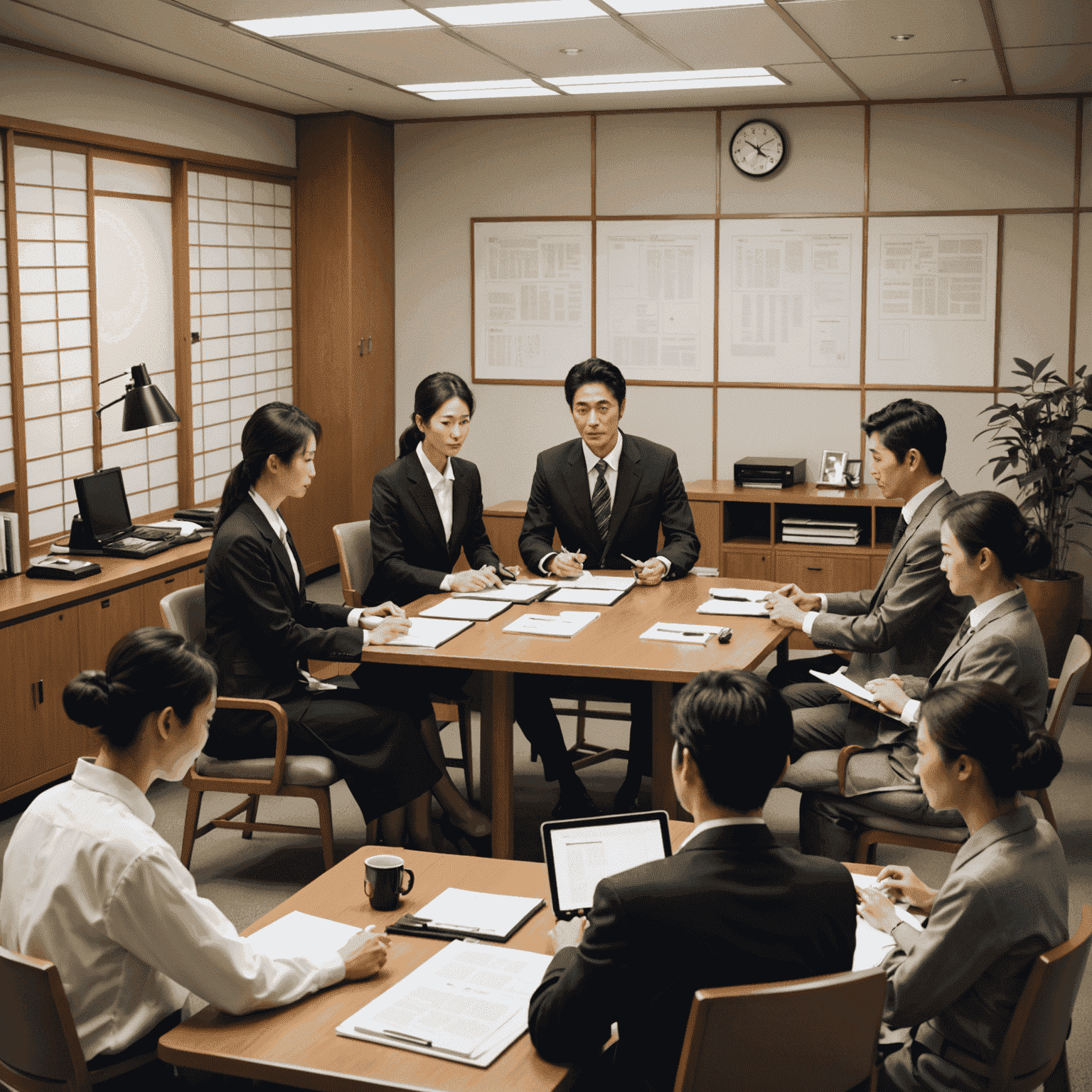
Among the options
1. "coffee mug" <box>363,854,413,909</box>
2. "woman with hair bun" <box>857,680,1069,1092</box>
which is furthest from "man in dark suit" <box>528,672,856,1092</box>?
"coffee mug" <box>363,854,413,909</box>

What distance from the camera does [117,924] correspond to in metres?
1.83

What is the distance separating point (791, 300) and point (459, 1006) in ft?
18.5

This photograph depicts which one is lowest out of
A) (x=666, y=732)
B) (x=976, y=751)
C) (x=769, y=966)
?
(x=666, y=732)

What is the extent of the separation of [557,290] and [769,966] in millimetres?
6035

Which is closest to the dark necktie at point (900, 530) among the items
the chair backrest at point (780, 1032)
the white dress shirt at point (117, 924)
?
the chair backrest at point (780, 1032)

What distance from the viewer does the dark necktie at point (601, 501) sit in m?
4.67

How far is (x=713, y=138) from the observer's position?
272 inches

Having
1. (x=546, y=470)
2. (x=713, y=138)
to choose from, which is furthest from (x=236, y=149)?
(x=546, y=470)

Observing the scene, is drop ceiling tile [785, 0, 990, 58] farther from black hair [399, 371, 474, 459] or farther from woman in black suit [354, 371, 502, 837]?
woman in black suit [354, 371, 502, 837]

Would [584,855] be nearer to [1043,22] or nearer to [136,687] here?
[136,687]

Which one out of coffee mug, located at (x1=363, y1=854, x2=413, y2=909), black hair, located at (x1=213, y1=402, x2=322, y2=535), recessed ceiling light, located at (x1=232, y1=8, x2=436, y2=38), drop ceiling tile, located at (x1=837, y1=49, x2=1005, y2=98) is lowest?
coffee mug, located at (x1=363, y1=854, x2=413, y2=909)

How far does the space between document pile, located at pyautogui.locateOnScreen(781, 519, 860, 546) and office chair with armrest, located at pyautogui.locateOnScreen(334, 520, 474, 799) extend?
252cm

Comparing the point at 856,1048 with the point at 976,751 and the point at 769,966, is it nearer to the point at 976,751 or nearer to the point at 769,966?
the point at 769,966

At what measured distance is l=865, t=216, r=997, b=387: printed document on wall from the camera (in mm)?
6609
